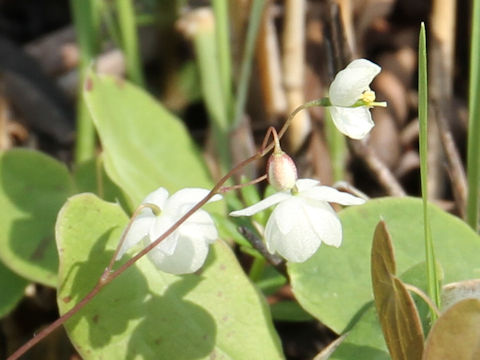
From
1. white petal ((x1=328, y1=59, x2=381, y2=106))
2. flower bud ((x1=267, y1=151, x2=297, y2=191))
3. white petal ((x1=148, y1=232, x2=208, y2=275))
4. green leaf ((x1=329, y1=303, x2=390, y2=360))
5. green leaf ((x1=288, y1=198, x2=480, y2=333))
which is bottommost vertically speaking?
green leaf ((x1=329, y1=303, x2=390, y2=360))

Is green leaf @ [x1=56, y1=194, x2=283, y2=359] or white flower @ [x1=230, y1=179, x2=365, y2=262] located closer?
white flower @ [x1=230, y1=179, x2=365, y2=262]

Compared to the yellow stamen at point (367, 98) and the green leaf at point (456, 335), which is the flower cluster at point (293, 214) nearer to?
the yellow stamen at point (367, 98)

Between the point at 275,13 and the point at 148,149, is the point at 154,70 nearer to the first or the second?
the point at 275,13

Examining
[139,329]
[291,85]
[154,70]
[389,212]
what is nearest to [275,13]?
[291,85]

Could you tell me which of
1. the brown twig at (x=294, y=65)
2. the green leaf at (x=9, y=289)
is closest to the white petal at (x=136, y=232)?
the green leaf at (x=9, y=289)

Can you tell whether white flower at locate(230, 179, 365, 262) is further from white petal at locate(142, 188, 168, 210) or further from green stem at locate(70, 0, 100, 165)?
green stem at locate(70, 0, 100, 165)

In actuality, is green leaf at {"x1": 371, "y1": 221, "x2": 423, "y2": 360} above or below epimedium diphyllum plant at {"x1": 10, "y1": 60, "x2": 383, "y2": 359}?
below

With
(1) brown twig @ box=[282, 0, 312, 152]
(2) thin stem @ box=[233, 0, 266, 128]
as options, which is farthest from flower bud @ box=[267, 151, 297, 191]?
(1) brown twig @ box=[282, 0, 312, 152]
